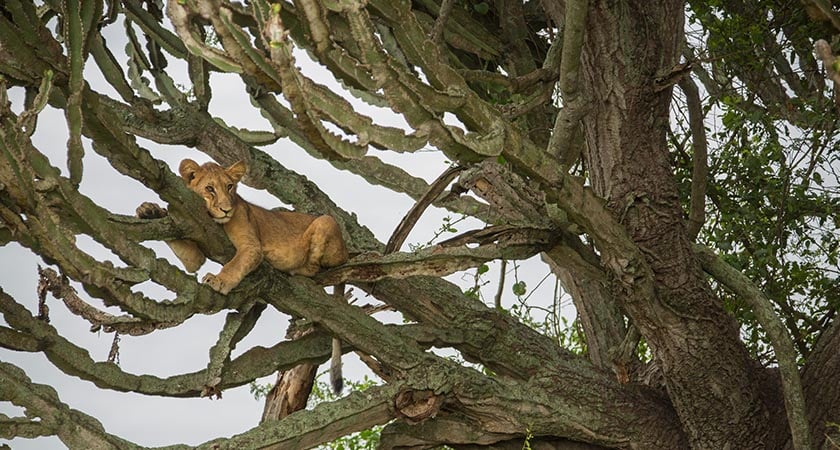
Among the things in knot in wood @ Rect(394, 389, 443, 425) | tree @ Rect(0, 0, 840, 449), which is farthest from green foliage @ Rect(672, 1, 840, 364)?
knot in wood @ Rect(394, 389, 443, 425)

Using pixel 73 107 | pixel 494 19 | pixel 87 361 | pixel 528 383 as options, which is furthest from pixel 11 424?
pixel 494 19

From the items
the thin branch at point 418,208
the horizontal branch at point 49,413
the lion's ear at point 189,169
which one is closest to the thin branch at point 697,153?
the thin branch at point 418,208

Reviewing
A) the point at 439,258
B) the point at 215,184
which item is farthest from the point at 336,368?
the point at 215,184

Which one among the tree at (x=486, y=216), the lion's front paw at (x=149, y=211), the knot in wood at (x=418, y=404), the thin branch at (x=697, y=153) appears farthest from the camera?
the thin branch at (x=697, y=153)

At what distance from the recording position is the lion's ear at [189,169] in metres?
4.98

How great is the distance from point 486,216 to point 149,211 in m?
1.85

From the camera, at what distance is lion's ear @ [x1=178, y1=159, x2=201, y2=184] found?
16.3 ft

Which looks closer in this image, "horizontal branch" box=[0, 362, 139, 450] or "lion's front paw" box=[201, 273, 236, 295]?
"horizontal branch" box=[0, 362, 139, 450]

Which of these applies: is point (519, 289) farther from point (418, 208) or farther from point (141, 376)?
point (141, 376)

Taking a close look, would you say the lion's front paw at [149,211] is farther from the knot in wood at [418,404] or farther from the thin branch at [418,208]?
the knot in wood at [418,404]

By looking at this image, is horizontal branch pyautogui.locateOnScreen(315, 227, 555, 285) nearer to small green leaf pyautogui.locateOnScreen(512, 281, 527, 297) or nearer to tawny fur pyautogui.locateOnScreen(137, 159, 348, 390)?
tawny fur pyautogui.locateOnScreen(137, 159, 348, 390)

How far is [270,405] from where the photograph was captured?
6457 mm

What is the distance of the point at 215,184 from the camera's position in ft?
16.0

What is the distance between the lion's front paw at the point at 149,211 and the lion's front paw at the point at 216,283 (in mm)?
315
